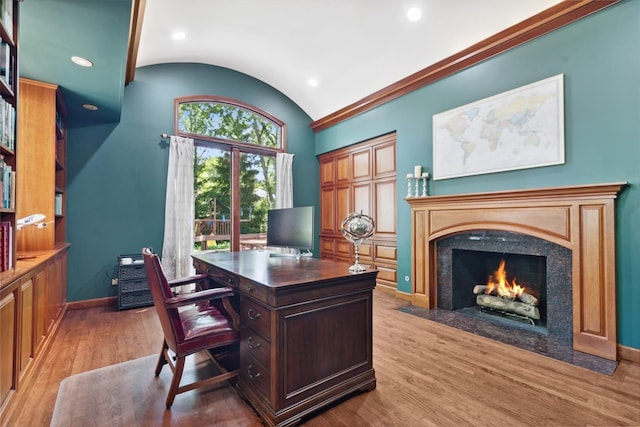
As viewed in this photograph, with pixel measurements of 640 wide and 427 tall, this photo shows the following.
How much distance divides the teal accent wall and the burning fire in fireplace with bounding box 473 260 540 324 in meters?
4.50

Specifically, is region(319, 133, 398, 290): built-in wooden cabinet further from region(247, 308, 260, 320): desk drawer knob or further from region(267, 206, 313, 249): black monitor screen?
region(247, 308, 260, 320): desk drawer knob

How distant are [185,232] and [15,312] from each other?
2.73 meters

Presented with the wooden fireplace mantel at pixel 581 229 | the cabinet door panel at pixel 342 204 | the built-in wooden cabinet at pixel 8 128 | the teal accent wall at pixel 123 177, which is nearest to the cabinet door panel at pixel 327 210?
the cabinet door panel at pixel 342 204

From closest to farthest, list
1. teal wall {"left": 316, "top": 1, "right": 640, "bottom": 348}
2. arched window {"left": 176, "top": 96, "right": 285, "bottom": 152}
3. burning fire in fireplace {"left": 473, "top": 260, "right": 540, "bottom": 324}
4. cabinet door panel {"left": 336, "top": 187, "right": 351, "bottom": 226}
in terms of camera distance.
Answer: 1. teal wall {"left": 316, "top": 1, "right": 640, "bottom": 348}
2. burning fire in fireplace {"left": 473, "top": 260, "right": 540, "bottom": 324}
3. arched window {"left": 176, "top": 96, "right": 285, "bottom": 152}
4. cabinet door panel {"left": 336, "top": 187, "right": 351, "bottom": 226}

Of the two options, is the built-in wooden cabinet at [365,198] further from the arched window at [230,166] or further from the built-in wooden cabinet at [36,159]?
the built-in wooden cabinet at [36,159]

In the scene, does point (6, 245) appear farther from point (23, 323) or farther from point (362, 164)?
point (362, 164)

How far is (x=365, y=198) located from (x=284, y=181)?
5.18 feet

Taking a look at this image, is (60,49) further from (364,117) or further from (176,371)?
(364,117)

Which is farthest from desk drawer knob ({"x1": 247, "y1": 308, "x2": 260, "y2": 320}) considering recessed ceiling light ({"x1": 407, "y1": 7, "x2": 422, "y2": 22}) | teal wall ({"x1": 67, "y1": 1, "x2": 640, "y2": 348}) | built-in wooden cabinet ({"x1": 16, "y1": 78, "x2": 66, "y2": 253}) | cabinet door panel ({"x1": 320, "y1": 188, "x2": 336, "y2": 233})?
cabinet door panel ({"x1": 320, "y1": 188, "x2": 336, "y2": 233})

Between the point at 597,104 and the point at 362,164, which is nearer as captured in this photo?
the point at 597,104

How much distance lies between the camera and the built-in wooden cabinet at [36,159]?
9.68 feet

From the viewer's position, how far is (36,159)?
3.01 m

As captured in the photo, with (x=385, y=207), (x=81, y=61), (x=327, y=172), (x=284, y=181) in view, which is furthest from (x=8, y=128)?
(x=327, y=172)

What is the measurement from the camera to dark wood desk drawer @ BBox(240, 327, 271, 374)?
1.67 metres
